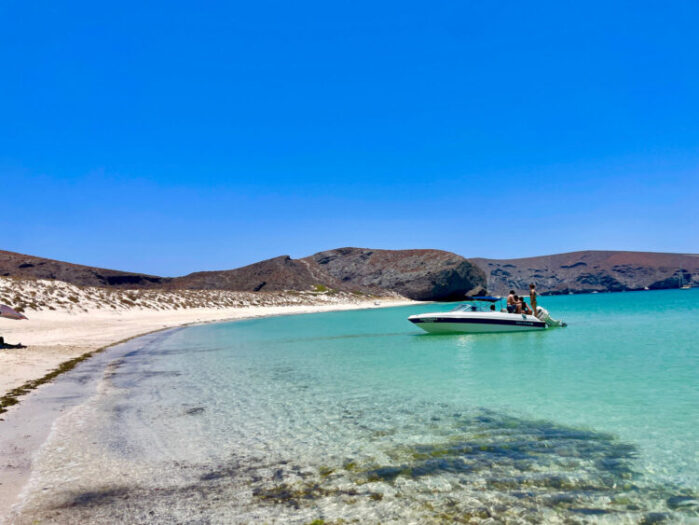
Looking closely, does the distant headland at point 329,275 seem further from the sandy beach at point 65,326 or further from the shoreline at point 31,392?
the shoreline at point 31,392

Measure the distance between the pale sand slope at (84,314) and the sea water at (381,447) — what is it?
402 centimetres

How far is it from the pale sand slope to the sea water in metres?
4.02

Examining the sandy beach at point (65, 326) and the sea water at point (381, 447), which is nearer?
the sea water at point (381, 447)

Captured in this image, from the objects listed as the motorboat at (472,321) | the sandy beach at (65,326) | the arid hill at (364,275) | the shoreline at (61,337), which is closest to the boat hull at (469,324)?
the motorboat at (472,321)

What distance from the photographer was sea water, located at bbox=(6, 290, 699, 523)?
500 centimetres

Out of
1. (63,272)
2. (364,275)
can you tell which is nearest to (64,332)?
(63,272)

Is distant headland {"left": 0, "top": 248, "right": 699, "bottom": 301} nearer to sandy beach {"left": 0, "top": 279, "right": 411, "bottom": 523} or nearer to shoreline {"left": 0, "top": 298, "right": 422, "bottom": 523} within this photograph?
sandy beach {"left": 0, "top": 279, "right": 411, "bottom": 523}

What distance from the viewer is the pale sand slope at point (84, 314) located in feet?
56.7

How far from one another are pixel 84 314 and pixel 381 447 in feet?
128

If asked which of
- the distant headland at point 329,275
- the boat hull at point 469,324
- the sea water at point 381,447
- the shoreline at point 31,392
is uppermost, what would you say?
the distant headland at point 329,275

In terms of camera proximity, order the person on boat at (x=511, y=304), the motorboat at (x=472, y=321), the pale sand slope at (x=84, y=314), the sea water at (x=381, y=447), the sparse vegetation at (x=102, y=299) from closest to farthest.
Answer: the sea water at (x=381, y=447) < the pale sand slope at (x=84, y=314) < the motorboat at (x=472, y=321) < the person on boat at (x=511, y=304) < the sparse vegetation at (x=102, y=299)

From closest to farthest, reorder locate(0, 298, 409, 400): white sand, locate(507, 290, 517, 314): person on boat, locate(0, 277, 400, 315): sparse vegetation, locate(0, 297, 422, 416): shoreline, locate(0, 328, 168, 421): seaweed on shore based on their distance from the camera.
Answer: locate(0, 328, 168, 421): seaweed on shore → locate(0, 297, 422, 416): shoreline → locate(0, 298, 409, 400): white sand → locate(507, 290, 517, 314): person on boat → locate(0, 277, 400, 315): sparse vegetation

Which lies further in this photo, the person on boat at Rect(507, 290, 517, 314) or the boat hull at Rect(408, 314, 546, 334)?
the person on boat at Rect(507, 290, 517, 314)

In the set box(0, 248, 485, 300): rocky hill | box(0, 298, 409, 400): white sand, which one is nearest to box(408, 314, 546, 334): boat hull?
box(0, 298, 409, 400): white sand
